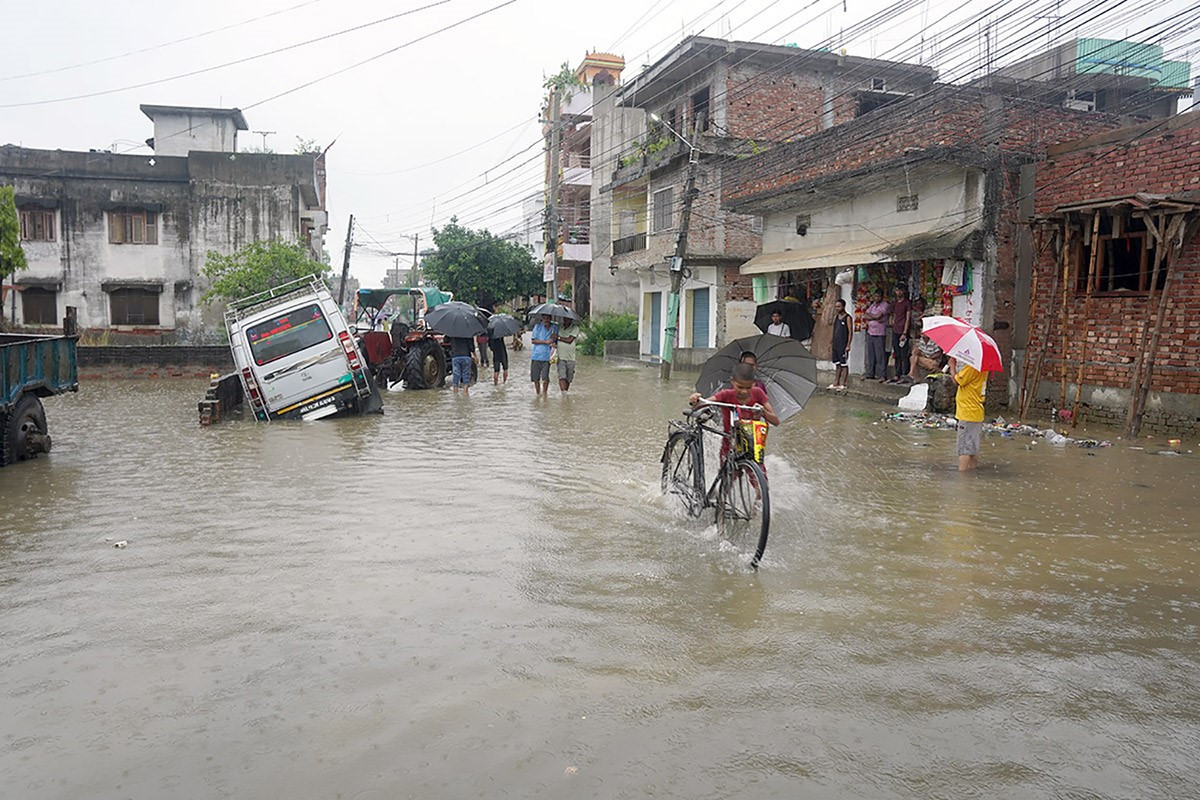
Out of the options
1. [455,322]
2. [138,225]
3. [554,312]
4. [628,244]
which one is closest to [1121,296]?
[554,312]

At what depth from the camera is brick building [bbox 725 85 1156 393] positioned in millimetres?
15531

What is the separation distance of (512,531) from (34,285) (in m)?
31.7

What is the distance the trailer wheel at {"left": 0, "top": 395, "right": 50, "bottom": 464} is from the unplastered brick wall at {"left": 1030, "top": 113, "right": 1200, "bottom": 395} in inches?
531

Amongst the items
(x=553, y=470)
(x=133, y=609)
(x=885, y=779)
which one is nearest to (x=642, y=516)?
(x=553, y=470)

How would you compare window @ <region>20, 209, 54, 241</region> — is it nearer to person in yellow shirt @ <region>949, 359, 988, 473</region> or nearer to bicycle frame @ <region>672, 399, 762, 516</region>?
bicycle frame @ <region>672, 399, 762, 516</region>

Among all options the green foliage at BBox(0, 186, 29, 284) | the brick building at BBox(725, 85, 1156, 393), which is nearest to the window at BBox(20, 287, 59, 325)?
the green foliage at BBox(0, 186, 29, 284)

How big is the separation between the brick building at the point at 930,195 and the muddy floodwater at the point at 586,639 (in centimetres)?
685

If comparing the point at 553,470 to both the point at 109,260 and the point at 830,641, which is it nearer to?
the point at 830,641

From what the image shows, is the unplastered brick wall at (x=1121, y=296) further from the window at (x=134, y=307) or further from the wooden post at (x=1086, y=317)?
the window at (x=134, y=307)

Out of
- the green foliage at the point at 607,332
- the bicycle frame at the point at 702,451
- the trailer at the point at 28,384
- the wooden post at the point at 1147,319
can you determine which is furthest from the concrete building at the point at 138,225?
the bicycle frame at the point at 702,451

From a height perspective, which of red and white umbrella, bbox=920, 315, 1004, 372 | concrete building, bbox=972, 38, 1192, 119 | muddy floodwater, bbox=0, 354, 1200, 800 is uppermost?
concrete building, bbox=972, 38, 1192, 119

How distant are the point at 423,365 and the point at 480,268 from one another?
23.8 meters

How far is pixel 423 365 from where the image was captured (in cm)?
1948

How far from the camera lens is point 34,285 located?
1270 inches
